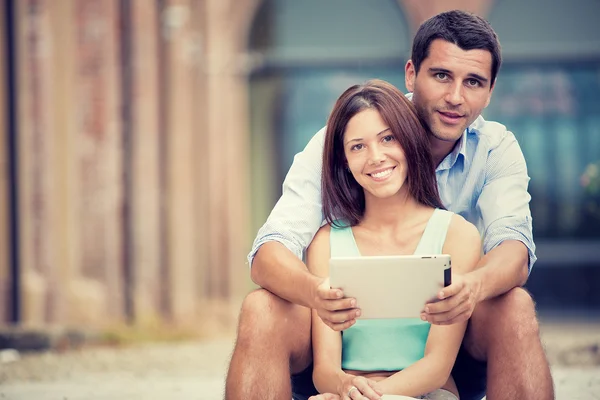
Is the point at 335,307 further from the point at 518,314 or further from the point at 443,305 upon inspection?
the point at 518,314

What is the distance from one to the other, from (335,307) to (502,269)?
0.54 meters

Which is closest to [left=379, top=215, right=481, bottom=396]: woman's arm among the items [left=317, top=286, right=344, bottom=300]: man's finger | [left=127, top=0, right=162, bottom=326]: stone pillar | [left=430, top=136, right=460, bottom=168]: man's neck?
[left=317, top=286, right=344, bottom=300]: man's finger

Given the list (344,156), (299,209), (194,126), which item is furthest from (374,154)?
(194,126)

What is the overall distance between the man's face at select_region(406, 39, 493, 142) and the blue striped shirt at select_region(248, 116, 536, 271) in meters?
0.14

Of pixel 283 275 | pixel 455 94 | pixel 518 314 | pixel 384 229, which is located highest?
pixel 455 94

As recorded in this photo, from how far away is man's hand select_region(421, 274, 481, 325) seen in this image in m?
3.12

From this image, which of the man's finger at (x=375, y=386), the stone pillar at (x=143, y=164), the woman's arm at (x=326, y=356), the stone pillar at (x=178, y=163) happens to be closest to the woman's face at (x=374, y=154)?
the woman's arm at (x=326, y=356)

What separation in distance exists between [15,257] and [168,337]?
4.61 feet

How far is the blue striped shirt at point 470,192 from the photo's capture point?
3.61 meters

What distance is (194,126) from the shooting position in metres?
11.6

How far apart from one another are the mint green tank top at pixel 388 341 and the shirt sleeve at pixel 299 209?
328 mm

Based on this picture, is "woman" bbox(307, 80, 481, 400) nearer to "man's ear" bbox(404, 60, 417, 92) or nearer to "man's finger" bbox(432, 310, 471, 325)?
"man's finger" bbox(432, 310, 471, 325)

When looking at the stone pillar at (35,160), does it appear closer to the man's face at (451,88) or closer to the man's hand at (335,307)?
the man's face at (451,88)

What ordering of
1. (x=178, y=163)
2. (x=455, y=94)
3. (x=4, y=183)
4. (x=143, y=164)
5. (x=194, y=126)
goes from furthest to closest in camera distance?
1. (x=194, y=126)
2. (x=178, y=163)
3. (x=143, y=164)
4. (x=4, y=183)
5. (x=455, y=94)
